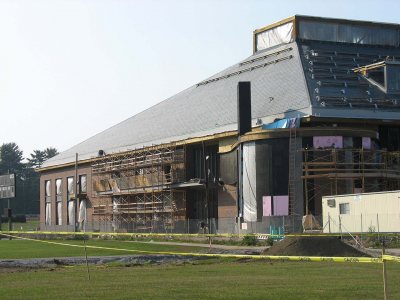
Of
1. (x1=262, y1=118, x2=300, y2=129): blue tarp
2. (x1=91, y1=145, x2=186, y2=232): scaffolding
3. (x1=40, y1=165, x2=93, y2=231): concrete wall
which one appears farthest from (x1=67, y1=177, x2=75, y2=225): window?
(x1=262, y1=118, x2=300, y2=129): blue tarp

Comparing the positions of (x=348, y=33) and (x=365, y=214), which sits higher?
(x=348, y=33)

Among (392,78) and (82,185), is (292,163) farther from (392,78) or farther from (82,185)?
(82,185)

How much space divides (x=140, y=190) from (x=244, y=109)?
20815mm

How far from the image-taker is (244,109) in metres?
69.2

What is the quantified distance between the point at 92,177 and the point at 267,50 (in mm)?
27405

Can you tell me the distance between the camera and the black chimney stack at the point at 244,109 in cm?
6881

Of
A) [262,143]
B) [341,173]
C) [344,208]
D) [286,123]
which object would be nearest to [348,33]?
[286,123]

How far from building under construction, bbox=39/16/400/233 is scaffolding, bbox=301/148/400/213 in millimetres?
88

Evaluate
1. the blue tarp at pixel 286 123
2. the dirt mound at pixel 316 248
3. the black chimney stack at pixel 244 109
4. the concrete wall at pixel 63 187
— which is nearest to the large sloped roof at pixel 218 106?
the blue tarp at pixel 286 123

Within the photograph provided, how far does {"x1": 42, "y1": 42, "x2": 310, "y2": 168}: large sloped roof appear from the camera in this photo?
7038cm

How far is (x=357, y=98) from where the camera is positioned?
226ft

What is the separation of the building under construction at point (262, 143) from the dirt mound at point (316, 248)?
2298cm

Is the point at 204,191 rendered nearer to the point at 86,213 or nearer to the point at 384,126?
the point at 384,126

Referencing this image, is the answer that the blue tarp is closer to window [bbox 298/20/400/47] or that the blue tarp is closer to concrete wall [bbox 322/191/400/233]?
concrete wall [bbox 322/191/400/233]
